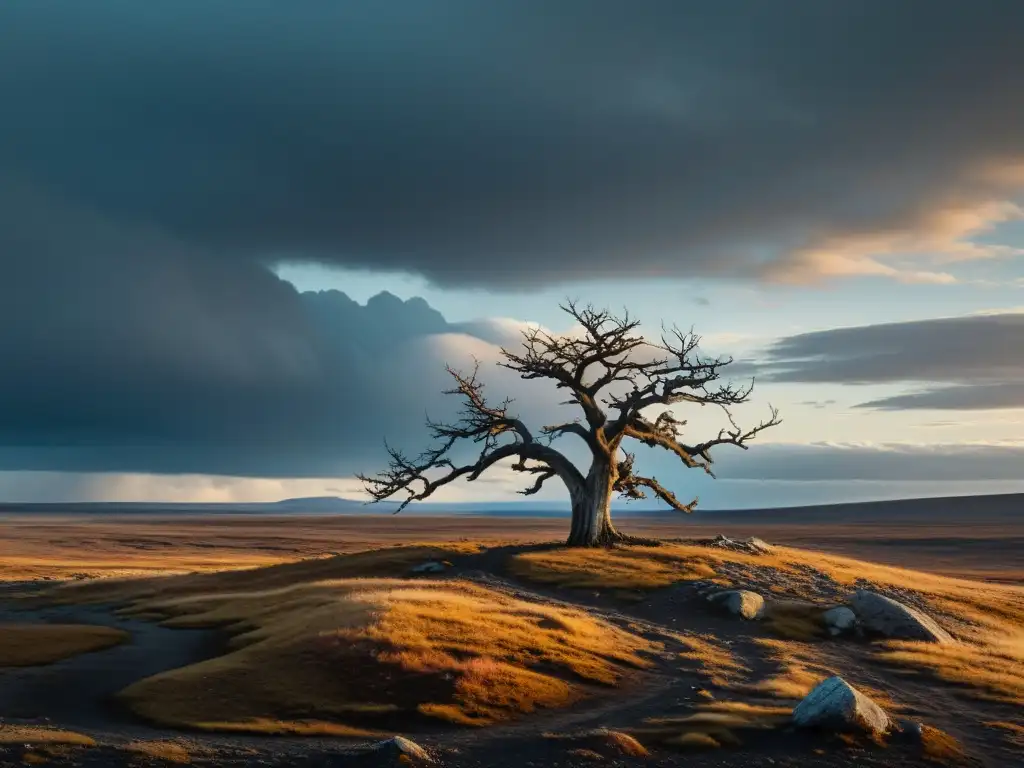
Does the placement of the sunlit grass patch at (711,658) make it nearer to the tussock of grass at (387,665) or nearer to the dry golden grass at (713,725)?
the tussock of grass at (387,665)

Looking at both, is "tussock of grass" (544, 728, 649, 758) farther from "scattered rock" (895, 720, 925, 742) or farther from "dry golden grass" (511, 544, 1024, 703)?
"dry golden grass" (511, 544, 1024, 703)

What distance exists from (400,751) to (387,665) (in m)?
9.09

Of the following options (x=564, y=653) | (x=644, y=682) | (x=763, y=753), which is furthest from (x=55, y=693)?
(x=763, y=753)

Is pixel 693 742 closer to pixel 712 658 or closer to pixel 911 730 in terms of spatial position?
pixel 911 730

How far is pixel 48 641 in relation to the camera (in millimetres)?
42375

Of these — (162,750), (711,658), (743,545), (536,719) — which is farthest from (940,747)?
(743,545)

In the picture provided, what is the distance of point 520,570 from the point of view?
59.5m

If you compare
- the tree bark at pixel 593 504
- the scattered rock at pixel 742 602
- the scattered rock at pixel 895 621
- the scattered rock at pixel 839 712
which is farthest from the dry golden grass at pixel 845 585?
the scattered rock at pixel 839 712

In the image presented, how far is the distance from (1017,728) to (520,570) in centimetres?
3044

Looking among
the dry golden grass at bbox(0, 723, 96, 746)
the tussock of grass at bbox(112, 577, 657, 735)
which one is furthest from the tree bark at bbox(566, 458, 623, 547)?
the dry golden grass at bbox(0, 723, 96, 746)

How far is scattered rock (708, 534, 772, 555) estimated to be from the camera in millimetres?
70438

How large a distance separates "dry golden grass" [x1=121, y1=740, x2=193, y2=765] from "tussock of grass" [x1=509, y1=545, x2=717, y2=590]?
103 ft

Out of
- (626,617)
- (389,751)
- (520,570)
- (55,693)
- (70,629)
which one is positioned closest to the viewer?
(389,751)

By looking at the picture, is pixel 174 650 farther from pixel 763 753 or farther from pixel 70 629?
pixel 763 753
